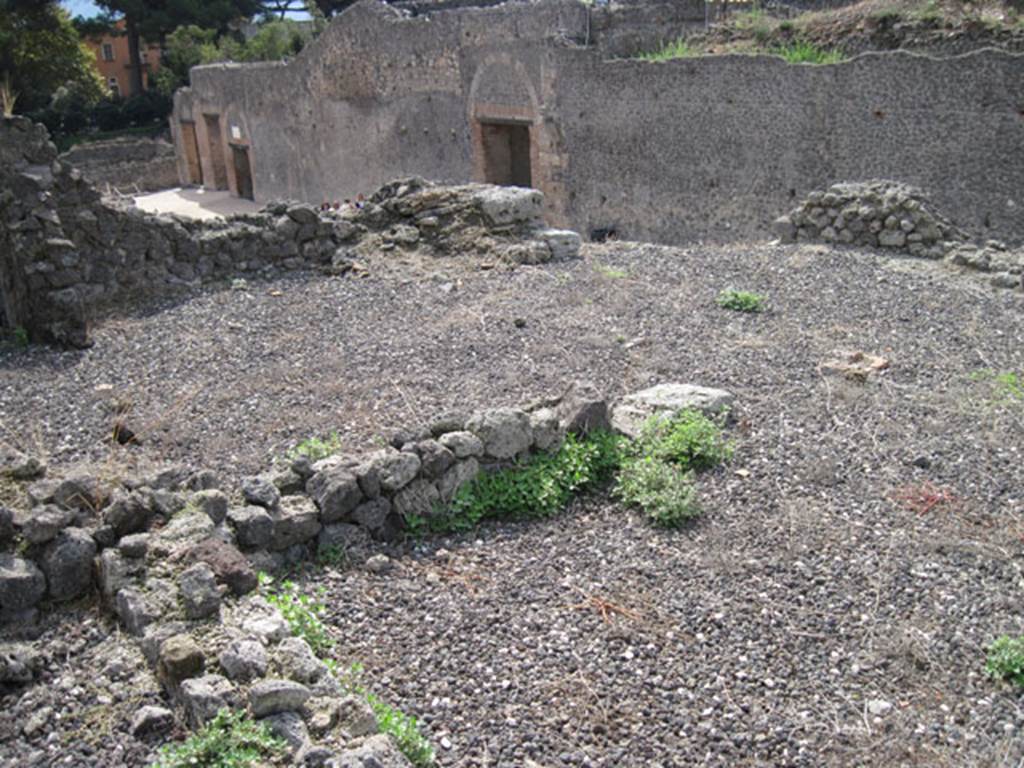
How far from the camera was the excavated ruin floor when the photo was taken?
3.40 meters

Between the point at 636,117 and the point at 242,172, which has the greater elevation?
the point at 636,117

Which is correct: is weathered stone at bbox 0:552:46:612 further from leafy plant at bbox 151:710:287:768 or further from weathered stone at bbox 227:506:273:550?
leafy plant at bbox 151:710:287:768

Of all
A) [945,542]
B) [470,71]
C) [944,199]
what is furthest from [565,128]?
[945,542]

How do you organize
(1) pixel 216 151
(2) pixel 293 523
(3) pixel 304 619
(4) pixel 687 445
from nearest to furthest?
(3) pixel 304 619 → (2) pixel 293 523 → (4) pixel 687 445 → (1) pixel 216 151

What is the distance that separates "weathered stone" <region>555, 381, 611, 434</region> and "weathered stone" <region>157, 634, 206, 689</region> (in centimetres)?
257

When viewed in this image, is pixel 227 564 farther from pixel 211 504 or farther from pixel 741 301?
pixel 741 301

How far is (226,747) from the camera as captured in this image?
2803 mm

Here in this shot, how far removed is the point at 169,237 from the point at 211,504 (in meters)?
5.65

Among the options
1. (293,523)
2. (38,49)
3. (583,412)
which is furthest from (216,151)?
(293,523)

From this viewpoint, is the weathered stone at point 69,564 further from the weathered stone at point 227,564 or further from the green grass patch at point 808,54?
the green grass patch at point 808,54

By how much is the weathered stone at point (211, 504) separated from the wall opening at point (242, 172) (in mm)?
24088

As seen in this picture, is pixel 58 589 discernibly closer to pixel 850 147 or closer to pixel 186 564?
pixel 186 564

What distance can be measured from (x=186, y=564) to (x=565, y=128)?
13.0 metres

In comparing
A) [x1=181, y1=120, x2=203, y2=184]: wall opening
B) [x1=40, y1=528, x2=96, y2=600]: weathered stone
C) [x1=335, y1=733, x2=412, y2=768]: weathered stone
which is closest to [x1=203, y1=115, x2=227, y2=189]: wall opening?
[x1=181, y1=120, x2=203, y2=184]: wall opening
